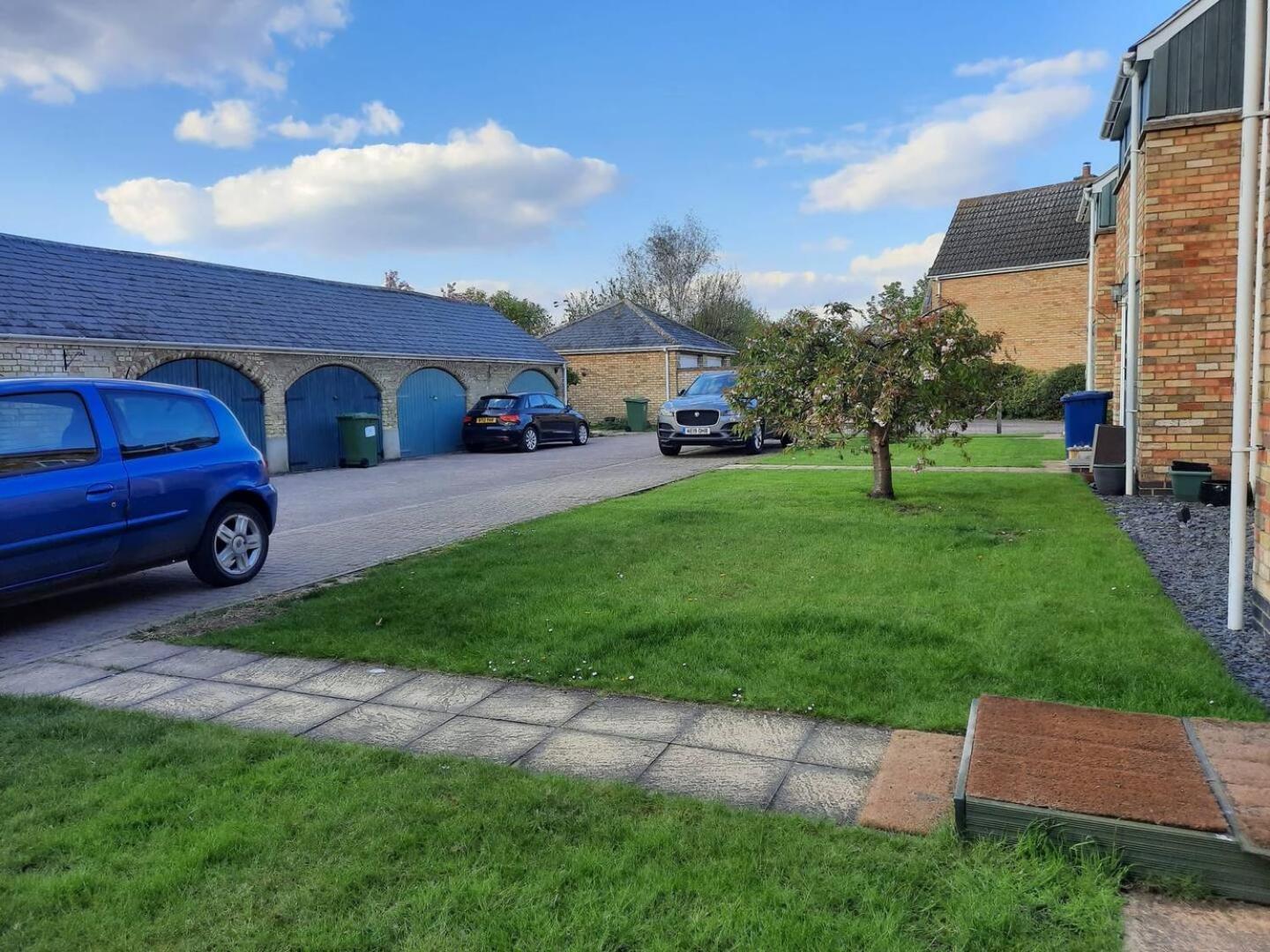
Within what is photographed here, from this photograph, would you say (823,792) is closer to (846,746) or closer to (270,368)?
(846,746)

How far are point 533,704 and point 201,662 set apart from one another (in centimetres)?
225

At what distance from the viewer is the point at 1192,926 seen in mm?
2475

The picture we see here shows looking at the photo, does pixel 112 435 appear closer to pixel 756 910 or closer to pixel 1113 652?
pixel 756 910

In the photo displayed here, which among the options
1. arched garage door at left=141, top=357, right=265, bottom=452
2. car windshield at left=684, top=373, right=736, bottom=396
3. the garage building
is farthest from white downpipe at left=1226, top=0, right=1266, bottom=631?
arched garage door at left=141, top=357, right=265, bottom=452

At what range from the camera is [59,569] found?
239 inches

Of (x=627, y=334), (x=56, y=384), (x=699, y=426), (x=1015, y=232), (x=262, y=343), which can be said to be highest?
(x=1015, y=232)

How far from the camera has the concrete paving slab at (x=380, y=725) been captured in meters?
4.04

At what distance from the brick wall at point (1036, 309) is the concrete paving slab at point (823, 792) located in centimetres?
2989

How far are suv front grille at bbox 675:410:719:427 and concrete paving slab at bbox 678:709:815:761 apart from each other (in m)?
15.3

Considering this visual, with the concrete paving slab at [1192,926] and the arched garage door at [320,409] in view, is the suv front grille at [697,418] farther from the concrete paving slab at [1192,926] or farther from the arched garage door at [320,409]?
the concrete paving slab at [1192,926]

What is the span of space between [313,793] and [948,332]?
8.17 meters

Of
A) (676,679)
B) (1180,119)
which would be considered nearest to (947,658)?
(676,679)

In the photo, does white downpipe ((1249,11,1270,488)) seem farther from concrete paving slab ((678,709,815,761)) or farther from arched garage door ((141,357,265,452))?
arched garage door ((141,357,265,452))

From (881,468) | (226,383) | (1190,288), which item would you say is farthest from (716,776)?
(226,383)
